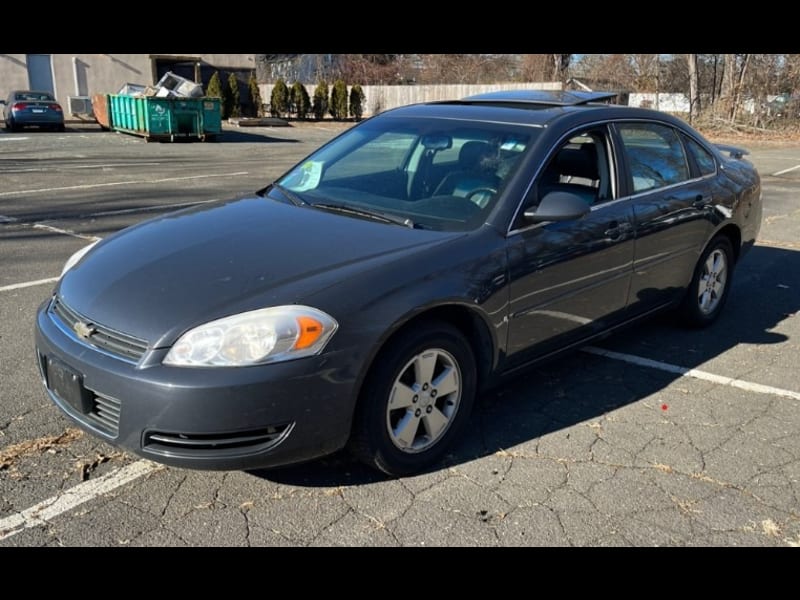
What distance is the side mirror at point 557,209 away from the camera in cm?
365

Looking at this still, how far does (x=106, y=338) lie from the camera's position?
2.94m

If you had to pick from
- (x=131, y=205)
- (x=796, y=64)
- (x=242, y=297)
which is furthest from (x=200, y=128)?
(x=796, y=64)

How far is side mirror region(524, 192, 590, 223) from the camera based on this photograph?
365 cm

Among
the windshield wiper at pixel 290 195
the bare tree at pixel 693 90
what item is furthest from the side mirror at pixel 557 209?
the bare tree at pixel 693 90

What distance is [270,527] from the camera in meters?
2.92

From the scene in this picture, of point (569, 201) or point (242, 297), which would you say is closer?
point (242, 297)

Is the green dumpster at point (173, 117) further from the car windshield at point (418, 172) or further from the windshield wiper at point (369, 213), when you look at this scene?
the windshield wiper at point (369, 213)

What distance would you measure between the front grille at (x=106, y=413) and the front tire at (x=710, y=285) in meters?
4.06

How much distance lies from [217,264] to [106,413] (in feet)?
2.58

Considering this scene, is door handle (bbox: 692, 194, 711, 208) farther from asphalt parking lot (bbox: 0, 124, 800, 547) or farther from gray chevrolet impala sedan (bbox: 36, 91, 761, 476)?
asphalt parking lot (bbox: 0, 124, 800, 547)

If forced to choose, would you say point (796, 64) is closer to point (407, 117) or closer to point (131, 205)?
point (131, 205)

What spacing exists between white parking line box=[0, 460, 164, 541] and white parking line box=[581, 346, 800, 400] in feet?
9.56

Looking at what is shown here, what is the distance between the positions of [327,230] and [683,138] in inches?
119

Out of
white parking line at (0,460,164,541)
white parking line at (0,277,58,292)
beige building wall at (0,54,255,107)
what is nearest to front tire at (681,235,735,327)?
white parking line at (0,460,164,541)
